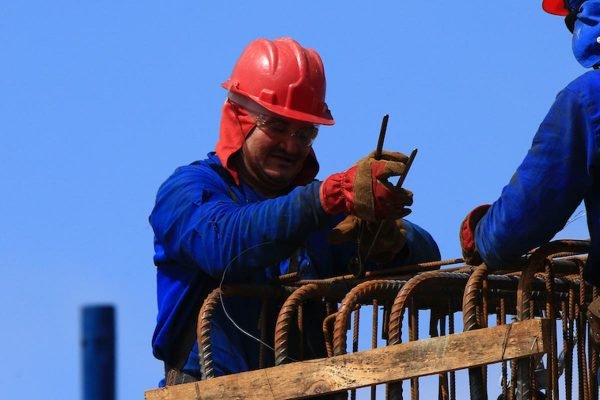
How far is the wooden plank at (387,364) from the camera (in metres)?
4.48

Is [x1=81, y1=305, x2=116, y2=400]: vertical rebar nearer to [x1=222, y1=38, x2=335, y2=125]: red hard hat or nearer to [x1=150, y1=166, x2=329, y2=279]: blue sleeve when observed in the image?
[x1=150, y1=166, x2=329, y2=279]: blue sleeve

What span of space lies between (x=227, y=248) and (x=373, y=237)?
79 centimetres

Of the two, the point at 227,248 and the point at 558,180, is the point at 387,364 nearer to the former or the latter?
A: the point at 558,180

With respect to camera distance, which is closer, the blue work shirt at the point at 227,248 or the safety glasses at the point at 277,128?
the blue work shirt at the point at 227,248

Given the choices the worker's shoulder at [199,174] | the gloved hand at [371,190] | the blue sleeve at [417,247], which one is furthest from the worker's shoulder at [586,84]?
the worker's shoulder at [199,174]

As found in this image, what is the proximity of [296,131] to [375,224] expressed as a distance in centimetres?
111

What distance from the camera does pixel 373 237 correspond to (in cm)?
615

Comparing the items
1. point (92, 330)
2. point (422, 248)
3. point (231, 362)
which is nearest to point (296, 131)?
point (422, 248)

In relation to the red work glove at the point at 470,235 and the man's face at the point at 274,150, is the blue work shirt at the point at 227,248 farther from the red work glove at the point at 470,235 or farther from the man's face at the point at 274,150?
the red work glove at the point at 470,235

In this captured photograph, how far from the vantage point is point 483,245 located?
5.02 meters

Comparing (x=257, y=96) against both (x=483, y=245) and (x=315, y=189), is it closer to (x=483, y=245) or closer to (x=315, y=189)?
(x=315, y=189)

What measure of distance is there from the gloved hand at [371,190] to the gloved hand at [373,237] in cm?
27

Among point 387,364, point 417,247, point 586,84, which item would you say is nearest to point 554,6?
point 586,84

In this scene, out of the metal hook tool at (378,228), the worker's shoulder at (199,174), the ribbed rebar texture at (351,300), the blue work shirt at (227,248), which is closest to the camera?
the ribbed rebar texture at (351,300)
